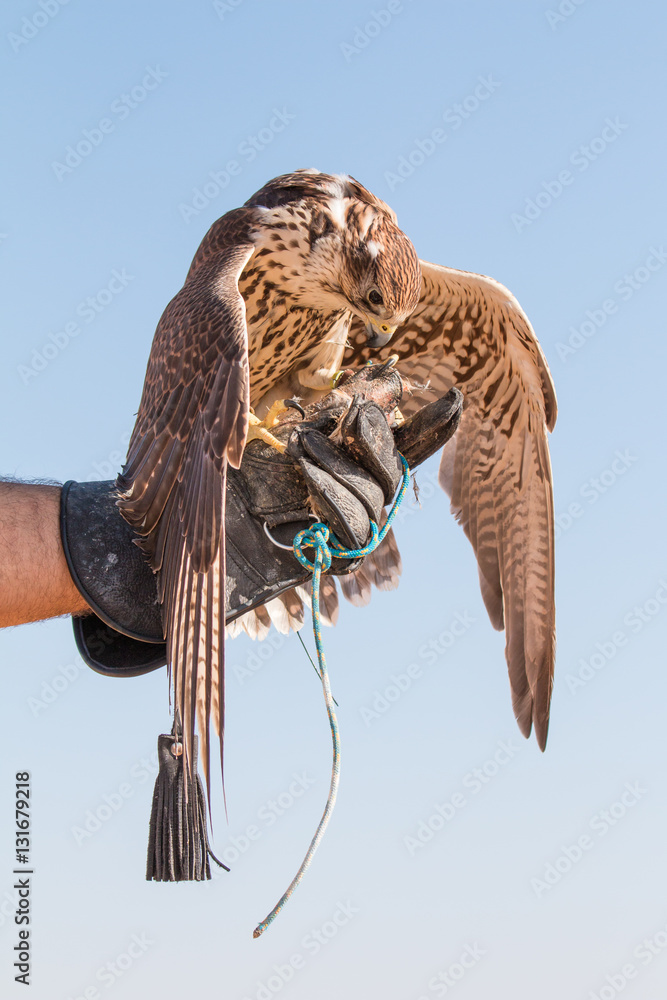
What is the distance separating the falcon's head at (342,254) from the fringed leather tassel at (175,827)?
81.2 inches

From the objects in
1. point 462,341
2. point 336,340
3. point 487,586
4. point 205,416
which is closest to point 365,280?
point 336,340

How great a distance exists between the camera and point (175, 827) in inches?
110

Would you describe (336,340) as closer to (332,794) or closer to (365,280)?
(365,280)

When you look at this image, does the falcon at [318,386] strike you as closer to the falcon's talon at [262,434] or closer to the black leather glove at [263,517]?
the falcon's talon at [262,434]

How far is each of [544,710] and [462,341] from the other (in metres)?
1.94

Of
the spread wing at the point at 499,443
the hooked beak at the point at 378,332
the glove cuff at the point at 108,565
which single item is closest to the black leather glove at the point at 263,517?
the glove cuff at the point at 108,565

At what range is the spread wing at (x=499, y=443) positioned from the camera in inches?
176

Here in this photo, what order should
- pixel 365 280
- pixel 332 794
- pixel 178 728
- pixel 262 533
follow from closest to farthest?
pixel 332 794 → pixel 178 728 → pixel 262 533 → pixel 365 280

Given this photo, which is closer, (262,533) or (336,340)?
(262,533)

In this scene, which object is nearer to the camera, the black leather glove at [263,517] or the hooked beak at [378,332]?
the black leather glove at [263,517]

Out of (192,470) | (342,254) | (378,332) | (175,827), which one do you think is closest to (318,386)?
(378,332)

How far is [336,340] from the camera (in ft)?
14.1

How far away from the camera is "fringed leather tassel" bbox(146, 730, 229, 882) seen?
9.07 feet

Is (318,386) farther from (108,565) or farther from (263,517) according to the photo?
(108,565)
